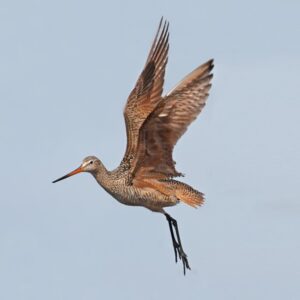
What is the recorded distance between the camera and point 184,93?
68.4 feet

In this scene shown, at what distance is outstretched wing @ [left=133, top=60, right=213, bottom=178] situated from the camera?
20438 millimetres

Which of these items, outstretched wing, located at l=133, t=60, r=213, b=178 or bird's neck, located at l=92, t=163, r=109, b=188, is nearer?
outstretched wing, located at l=133, t=60, r=213, b=178

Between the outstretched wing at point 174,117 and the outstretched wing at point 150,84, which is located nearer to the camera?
the outstretched wing at point 174,117

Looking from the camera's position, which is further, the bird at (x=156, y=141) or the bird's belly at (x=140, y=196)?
the bird's belly at (x=140, y=196)

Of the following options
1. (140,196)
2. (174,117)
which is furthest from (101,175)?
(174,117)

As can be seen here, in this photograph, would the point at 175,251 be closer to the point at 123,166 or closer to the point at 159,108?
the point at 123,166

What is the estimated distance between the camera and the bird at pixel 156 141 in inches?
812

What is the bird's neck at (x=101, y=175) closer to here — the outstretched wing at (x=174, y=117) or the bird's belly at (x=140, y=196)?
the bird's belly at (x=140, y=196)

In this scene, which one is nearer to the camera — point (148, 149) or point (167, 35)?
point (148, 149)

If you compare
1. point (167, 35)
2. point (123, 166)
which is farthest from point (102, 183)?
point (167, 35)

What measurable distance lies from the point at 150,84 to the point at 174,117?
8.79 feet

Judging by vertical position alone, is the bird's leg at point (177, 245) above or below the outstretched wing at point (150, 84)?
below

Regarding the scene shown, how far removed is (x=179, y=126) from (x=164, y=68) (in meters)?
2.69

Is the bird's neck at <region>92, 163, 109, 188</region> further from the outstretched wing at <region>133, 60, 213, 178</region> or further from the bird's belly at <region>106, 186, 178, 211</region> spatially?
the outstretched wing at <region>133, 60, 213, 178</region>
